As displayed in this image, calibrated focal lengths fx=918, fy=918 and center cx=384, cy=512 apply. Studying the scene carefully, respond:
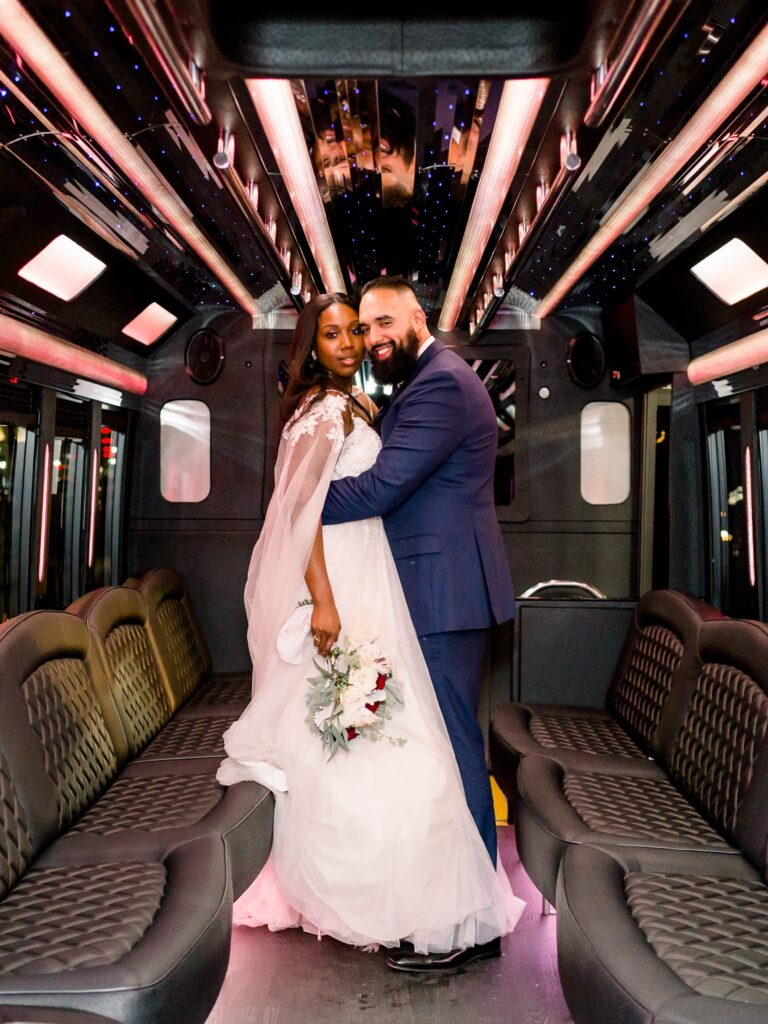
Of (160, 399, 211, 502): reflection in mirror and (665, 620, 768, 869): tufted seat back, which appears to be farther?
(160, 399, 211, 502): reflection in mirror

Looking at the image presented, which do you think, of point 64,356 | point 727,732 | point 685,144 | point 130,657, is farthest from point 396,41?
point 130,657

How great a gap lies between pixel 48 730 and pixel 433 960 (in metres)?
1.28

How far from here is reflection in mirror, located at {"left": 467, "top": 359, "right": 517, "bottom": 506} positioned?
17.0 feet

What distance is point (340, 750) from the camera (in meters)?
2.79

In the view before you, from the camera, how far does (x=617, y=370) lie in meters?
4.99

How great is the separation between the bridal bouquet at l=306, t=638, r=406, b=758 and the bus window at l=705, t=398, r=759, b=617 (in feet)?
5.59

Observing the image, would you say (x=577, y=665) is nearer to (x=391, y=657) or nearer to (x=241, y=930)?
(x=391, y=657)

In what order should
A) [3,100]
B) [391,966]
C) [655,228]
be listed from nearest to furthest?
[3,100] < [391,966] < [655,228]

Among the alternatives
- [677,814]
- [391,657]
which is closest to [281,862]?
[391,657]

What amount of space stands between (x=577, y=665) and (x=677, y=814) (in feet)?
5.39

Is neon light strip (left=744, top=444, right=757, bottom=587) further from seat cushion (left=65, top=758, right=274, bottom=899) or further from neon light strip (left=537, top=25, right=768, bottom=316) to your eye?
seat cushion (left=65, top=758, right=274, bottom=899)

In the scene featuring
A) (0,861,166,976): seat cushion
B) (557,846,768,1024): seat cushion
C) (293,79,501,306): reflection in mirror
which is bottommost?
(557,846,768,1024): seat cushion

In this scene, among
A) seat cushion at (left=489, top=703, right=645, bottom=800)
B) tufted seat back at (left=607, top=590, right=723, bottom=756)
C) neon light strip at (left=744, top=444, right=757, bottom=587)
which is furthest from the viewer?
neon light strip at (left=744, top=444, right=757, bottom=587)

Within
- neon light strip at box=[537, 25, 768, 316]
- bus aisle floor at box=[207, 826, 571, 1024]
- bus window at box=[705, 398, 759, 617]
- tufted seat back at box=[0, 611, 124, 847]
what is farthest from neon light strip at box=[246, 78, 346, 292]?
bus aisle floor at box=[207, 826, 571, 1024]
